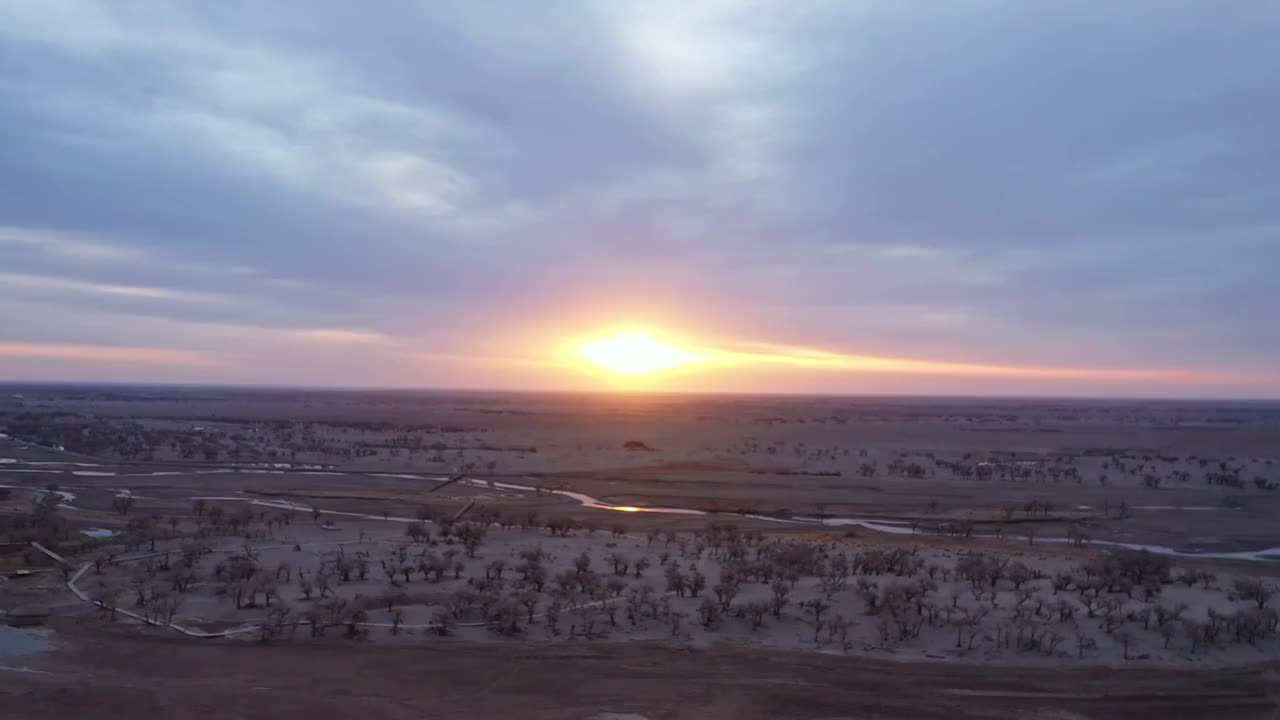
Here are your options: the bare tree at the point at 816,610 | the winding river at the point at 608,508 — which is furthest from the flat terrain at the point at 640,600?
the winding river at the point at 608,508

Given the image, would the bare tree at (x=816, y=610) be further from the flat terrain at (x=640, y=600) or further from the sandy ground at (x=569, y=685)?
the sandy ground at (x=569, y=685)

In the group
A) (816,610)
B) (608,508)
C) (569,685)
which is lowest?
(608,508)

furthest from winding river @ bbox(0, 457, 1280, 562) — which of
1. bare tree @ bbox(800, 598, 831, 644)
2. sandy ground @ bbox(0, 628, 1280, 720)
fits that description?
sandy ground @ bbox(0, 628, 1280, 720)

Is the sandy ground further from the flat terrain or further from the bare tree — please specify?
the bare tree

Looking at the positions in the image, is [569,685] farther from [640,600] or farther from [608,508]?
[608,508]

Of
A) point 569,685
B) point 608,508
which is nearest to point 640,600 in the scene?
point 569,685

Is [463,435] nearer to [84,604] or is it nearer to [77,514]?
[77,514]

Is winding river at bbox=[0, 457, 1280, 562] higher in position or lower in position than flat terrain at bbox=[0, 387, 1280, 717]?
lower

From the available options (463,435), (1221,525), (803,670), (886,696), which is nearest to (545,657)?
(803,670)
